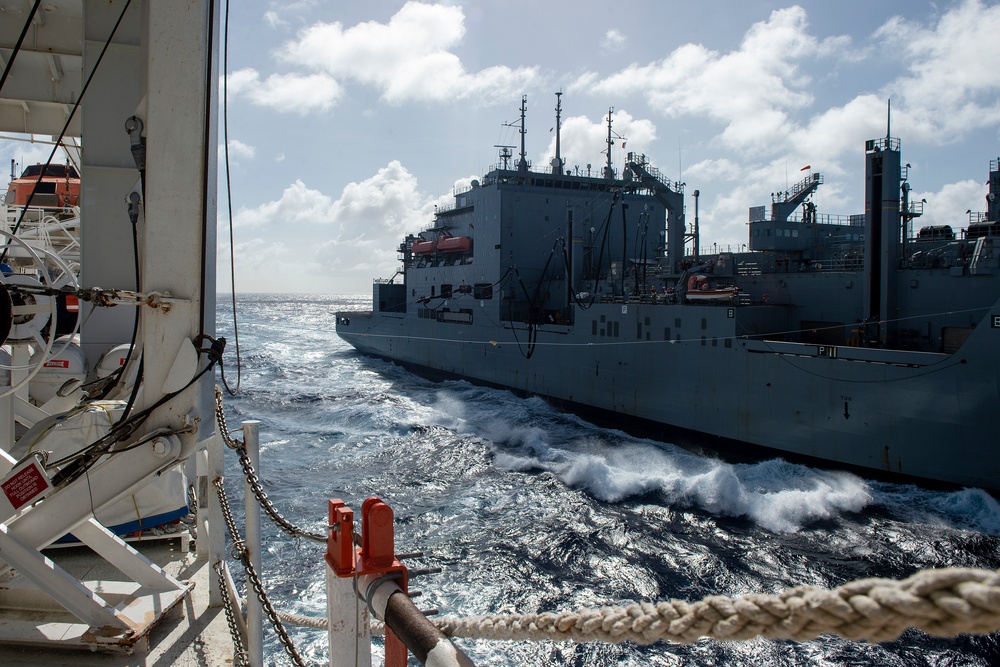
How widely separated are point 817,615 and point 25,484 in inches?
130

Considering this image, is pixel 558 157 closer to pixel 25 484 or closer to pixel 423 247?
pixel 423 247

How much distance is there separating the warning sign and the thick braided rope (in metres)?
2.45

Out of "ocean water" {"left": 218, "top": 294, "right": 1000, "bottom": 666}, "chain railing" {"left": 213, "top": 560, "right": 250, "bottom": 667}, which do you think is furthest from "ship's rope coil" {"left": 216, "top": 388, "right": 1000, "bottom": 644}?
"ocean water" {"left": 218, "top": 294, "right": 1000, "bottom": 666}

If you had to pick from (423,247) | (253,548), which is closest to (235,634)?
(253,548)

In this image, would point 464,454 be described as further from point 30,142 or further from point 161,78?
point 161,78

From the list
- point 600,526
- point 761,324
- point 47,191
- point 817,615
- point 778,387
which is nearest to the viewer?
point 817,615

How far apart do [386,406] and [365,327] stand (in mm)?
16274

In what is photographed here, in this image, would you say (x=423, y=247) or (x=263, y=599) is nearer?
(x=263, y=599)

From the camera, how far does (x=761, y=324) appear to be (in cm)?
1538

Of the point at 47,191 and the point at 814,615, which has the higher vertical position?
the point at 47,191

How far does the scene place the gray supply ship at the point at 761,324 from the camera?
1204 centimetres

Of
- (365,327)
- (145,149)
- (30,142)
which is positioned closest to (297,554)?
(30,142)

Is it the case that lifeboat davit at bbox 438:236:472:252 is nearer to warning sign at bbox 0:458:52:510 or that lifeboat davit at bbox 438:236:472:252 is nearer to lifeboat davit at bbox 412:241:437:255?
lifeboat davit at bbox 412:241:437:255

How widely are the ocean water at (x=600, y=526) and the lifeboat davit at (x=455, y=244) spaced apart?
42.1ft
